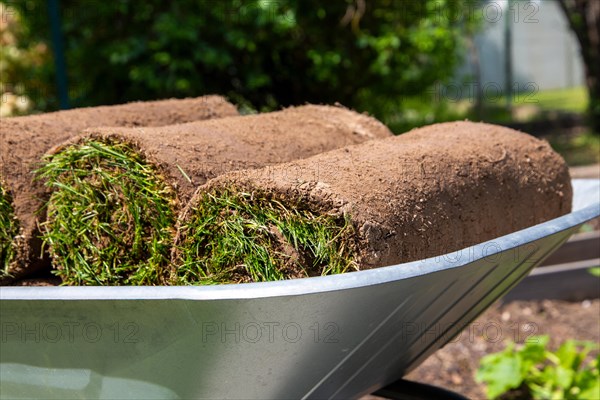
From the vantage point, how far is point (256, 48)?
6.60 metres

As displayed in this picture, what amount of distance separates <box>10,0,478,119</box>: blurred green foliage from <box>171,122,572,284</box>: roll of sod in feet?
14.1

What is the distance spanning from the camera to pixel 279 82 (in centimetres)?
699

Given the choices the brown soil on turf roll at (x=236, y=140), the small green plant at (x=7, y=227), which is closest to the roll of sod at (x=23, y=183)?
the small green plant at (x=7, y=227)

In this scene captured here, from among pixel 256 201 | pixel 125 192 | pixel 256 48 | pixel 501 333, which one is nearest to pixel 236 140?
pixel 125 192

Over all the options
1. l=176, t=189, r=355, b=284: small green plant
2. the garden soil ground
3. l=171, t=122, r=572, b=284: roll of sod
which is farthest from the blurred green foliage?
l=176, t=189, r=355, b=284: small green plant

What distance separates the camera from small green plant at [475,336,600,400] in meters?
3.13

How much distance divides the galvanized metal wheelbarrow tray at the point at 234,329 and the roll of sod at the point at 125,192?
203mm

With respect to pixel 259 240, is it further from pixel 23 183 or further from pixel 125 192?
pixel 23 183

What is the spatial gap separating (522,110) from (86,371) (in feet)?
42.9

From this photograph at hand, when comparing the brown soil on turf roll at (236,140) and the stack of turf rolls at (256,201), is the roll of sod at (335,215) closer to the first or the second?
the stack of turf rolls at (256,201)

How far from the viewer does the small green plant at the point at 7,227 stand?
2.01 meters

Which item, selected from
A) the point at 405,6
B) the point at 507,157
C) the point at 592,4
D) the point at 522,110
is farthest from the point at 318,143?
the point at 522,110

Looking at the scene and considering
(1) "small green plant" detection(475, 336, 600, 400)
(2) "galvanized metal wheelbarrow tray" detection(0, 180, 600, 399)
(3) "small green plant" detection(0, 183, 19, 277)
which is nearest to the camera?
(2) "galvanized metal wheelbarrow tray" detection(0, 180, 600, 399)

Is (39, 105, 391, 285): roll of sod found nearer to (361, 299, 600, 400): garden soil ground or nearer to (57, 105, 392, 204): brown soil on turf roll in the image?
(57, 105, 392, 204): brown soil on turf roll
